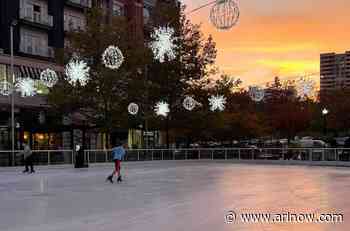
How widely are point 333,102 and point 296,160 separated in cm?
3138

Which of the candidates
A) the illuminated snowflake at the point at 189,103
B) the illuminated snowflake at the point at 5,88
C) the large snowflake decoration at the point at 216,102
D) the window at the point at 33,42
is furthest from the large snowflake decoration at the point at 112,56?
the window at the point at 33,42

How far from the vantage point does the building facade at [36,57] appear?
45875 mm

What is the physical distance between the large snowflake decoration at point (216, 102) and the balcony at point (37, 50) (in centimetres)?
1469

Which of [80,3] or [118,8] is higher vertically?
[118,8]

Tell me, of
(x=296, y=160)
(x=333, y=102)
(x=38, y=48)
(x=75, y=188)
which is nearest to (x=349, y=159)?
(x=296, y=160)

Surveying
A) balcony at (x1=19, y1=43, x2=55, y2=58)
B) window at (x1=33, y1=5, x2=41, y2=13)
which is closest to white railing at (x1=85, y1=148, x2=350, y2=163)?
balcony at (x1=19, y1=43, x2=55, y2=58)

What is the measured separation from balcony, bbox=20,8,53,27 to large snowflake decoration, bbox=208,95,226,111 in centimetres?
1608

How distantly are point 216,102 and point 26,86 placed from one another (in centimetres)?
1521

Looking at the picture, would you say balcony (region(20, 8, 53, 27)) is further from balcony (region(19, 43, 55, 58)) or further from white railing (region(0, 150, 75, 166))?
white railing (region(0, 150, 75, 166))

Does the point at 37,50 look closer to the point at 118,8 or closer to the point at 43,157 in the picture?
the point at 118,8

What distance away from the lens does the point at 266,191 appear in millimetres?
18719

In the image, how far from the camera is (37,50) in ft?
168

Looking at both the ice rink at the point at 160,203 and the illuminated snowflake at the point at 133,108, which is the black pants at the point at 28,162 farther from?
the illuminated snowflake at the point at 133,108

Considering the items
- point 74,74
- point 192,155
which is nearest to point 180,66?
point 192,155
